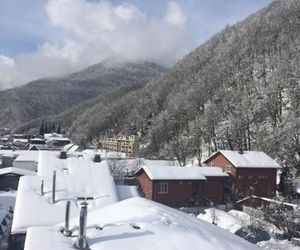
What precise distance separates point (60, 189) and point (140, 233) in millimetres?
17499

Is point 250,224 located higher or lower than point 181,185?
lower

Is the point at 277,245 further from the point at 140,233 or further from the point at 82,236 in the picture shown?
the point at 82,236

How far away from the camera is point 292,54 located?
288 feet

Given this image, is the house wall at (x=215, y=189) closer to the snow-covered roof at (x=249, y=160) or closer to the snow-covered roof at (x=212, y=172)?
the snow-covered roof at (x=212, y=172)

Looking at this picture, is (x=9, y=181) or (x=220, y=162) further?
(x=220, y=162)

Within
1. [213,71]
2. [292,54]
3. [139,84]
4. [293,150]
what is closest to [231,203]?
[293,150]

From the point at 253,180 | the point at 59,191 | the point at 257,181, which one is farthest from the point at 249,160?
the point at 59,191

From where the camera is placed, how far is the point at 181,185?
4016cm

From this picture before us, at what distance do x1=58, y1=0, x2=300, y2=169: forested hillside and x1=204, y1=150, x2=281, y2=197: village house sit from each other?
1117 centimetres

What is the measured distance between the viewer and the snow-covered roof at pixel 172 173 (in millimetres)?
39375

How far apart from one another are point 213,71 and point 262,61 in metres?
16.9

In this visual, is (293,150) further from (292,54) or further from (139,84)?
(139,84)

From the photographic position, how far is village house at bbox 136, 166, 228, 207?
39406mm

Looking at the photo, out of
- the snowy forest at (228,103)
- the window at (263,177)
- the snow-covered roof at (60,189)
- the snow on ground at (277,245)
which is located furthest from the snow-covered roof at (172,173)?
the snowy forest at (228,103)
